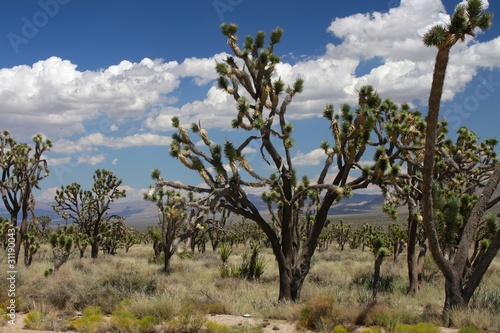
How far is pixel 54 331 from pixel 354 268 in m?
15.6

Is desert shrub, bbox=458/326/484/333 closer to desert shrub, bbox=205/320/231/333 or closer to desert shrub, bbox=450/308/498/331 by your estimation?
desert shrub, bbox=450/308/498/331

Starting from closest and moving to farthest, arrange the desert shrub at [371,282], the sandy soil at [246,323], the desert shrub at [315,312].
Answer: the desert shrub at [315,312] < the sandy soil at [246,323] < the desert shrub at [371,282]

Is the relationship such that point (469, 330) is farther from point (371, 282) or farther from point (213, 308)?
point (371, 282)

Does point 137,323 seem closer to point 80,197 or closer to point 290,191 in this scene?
point 290,191

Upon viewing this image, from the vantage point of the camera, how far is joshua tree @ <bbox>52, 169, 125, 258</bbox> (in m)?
27.9

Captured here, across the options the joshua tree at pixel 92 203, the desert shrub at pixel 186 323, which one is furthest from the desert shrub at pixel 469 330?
the joshua tree at pixel 92 203

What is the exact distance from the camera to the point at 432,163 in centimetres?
927

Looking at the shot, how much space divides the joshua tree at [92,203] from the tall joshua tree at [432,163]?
21.2 m

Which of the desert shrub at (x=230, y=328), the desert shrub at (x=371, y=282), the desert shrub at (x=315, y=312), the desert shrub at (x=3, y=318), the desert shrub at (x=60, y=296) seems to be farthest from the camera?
the desert shrub at (x=371, y=282)

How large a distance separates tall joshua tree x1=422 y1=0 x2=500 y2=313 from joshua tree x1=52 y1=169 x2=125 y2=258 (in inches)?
835

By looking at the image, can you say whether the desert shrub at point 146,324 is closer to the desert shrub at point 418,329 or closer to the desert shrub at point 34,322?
the desert shrub at point 34,322

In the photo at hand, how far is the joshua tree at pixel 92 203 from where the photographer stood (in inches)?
1099

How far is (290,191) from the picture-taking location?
1309 centimetres

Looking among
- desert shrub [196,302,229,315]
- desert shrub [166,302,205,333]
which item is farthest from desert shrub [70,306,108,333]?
desert shrub [196,302,229,315]
